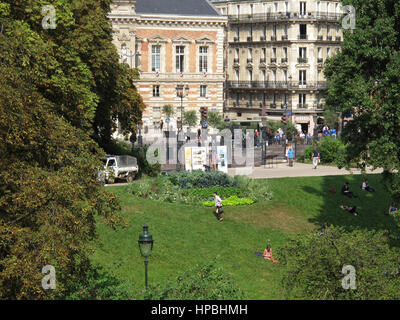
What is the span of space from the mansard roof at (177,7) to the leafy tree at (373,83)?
50.0 meters

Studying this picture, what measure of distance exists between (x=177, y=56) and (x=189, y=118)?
6898mm

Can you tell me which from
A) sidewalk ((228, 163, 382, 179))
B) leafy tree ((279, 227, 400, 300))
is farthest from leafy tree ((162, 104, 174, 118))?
leafy tree ((279, 227, 400, 300))

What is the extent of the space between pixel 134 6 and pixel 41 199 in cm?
6252

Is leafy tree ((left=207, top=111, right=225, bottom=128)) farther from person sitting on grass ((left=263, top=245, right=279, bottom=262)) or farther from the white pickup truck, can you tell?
person sitting on grass ((left=263, top=245, right=279, bottom=262))

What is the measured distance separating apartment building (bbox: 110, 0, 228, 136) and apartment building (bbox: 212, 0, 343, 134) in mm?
9037

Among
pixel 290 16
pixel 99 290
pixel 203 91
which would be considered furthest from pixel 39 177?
pixel 290 16

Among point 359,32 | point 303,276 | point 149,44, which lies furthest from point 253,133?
point 303,276

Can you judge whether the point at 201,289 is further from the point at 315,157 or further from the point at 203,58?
the point at 203,58

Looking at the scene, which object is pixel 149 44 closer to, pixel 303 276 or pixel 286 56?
pixel 286 56

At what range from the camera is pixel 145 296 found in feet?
64.0

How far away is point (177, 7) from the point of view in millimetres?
82562

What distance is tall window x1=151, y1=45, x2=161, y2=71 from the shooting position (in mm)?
81688

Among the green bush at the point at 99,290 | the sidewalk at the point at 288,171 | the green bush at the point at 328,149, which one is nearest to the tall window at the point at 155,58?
the green bush at the point at 328,149

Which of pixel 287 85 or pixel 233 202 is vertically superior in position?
pixel 287 85
